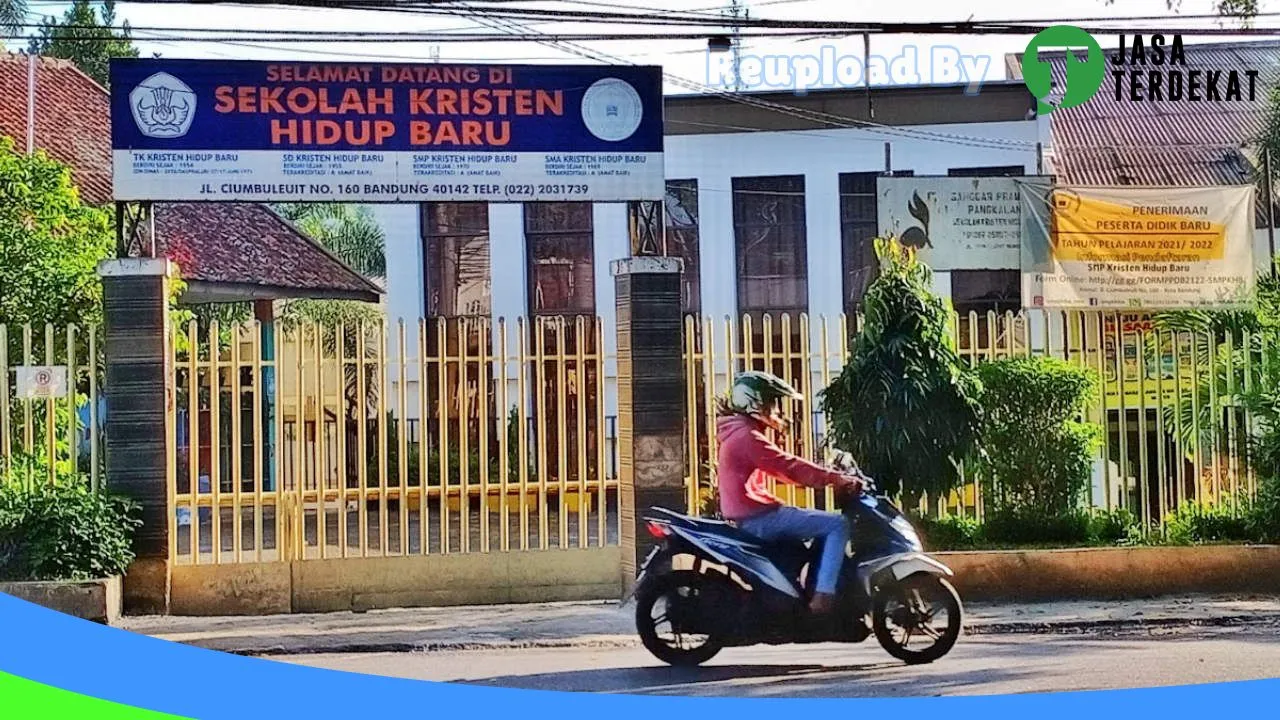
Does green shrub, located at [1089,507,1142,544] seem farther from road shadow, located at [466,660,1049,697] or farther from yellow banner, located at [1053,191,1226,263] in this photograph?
road shadow, located at [466,660,1049,697]

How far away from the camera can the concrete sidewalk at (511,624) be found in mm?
5562

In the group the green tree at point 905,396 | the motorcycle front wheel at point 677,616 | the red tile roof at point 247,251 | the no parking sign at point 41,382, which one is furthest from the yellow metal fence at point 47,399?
the green tree at point 905,396

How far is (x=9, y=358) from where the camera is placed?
6.46 metres

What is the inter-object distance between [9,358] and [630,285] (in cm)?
271

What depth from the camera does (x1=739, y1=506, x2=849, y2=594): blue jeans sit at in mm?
4852

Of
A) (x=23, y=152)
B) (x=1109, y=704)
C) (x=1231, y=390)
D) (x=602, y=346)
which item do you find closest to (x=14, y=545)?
(x=23, y=152)

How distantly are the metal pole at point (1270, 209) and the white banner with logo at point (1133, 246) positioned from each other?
18 centimetres

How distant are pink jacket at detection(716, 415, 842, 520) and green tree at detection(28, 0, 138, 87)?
8.28ft

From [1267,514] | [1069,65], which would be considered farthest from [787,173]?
[1267,514]

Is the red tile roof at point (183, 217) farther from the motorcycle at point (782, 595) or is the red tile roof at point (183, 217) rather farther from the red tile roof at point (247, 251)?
the motorcycle at point (782, 595)

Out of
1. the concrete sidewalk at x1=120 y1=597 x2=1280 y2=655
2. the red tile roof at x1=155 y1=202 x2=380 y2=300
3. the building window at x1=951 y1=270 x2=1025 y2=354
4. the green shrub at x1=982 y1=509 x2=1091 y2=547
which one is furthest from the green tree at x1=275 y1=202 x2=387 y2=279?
the green shrub at x1=982 y1=509 x2=1091 y2=547

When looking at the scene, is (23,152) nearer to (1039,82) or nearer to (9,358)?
(9,358)

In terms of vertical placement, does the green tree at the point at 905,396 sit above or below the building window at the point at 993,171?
below

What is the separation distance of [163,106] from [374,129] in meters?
0.83
